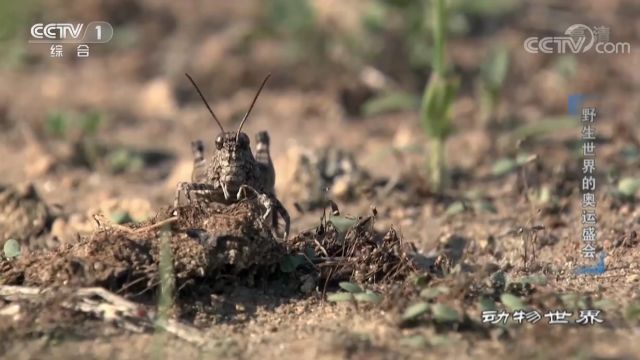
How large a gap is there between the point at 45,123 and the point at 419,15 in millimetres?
3124

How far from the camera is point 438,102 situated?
19.6ft

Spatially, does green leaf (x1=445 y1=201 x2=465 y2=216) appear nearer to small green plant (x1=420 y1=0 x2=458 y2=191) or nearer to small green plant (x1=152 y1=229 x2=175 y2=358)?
small green plant (x1=420 y1=0 x2=458 y2=191)

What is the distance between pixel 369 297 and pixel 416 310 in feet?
0.86

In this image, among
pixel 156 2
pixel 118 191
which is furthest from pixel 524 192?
pixel 156 2

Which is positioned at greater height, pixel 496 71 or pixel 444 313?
pixel 496 71

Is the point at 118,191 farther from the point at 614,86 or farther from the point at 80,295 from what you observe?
the point at 614,86

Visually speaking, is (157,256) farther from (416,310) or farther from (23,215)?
(23,215)

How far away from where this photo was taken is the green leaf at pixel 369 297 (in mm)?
4019

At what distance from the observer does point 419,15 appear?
316 inches

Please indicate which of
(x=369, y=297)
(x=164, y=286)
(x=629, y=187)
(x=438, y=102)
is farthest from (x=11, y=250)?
(x=629, y=187)

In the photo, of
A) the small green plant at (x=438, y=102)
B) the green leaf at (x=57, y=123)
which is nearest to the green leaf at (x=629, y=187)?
the small green plant at (x=438, y=102)

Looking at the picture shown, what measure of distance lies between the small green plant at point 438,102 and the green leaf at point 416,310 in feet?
7.57

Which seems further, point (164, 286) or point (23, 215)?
point (23, 215)

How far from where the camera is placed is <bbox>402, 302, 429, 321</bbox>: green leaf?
12.5 feet
